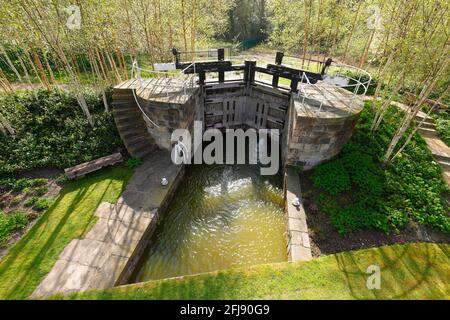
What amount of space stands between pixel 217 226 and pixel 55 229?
4717 mm

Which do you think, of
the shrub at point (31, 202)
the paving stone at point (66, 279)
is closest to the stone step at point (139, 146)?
the shrub at point (31, 202)

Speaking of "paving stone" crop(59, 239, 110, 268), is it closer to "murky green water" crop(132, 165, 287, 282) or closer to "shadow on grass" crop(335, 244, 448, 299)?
"murky green water" crop(132, 165, 287, 282)

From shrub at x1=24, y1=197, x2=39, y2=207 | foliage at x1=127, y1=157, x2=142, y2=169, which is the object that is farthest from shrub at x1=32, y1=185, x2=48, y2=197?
foliage at x1=127, y1=157, x2=142, y2=169

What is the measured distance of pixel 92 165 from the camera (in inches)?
321

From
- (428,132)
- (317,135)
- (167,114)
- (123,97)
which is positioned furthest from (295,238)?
(428,132)

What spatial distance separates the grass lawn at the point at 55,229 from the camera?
16.5 ft

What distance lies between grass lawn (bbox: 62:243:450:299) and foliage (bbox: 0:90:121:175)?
5685 millimetres

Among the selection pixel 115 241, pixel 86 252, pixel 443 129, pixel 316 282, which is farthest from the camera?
pixel 443 129

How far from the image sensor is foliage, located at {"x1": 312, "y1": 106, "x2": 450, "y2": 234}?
668cm

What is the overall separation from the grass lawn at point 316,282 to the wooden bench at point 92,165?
452 centimetres

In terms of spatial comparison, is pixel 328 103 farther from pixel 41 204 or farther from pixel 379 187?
pixel 41 204

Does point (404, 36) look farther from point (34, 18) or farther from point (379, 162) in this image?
point (34, 18)

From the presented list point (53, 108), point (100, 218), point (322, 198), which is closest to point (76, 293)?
point (100, 218)
